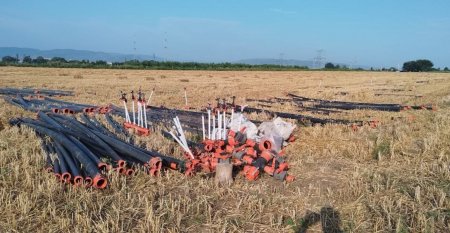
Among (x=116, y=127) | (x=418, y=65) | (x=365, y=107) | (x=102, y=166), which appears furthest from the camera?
(x=418, y=65)

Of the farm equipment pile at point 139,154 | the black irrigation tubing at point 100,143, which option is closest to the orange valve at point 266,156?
the farm equipment pile at point 139,154

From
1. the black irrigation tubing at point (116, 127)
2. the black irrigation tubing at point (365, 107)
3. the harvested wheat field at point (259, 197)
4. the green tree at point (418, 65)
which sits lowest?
→ the harvested wheat field at point (259, 197)

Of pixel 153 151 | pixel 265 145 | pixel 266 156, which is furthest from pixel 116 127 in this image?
pixel 266 156

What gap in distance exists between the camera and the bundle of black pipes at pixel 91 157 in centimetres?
543

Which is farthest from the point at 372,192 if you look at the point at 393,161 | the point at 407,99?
the point at 407,99

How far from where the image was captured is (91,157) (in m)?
6.03

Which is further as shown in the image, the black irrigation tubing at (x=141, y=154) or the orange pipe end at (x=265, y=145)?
the orange pipe end at (x=265, y=145)

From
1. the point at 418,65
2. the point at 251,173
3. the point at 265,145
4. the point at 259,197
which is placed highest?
the point at 418,65

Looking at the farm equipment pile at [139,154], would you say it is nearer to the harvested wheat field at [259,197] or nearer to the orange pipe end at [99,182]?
the orange pipe end at [99,182]

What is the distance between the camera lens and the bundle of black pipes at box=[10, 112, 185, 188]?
5429 mm

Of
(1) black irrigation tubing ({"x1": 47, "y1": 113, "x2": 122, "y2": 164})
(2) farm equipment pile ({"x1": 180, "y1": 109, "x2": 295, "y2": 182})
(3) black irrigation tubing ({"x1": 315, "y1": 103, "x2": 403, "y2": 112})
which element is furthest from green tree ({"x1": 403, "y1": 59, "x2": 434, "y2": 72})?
(1) black irrigation tubing ({"x1": 47, "y1": 113, "x2": 122, "y2": 164})

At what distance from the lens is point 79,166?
5.83 meters

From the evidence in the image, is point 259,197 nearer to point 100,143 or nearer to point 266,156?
point 266,156

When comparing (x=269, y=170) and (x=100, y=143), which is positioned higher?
(x=100, y=143)
